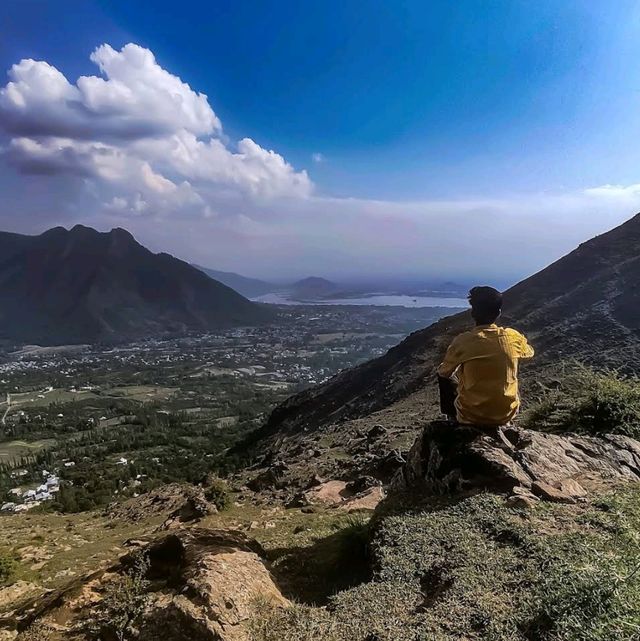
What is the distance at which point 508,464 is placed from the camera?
16.9 ft

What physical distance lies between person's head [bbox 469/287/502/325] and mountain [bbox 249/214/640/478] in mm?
9464

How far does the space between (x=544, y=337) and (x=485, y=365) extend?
19699mm

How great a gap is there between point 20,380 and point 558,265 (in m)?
141

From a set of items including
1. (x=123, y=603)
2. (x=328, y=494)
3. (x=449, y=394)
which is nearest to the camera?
(x=123, y=603)

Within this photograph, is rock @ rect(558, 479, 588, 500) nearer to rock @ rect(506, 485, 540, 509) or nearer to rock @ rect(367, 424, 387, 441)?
rock @ rect(506, 485, 540, 509)

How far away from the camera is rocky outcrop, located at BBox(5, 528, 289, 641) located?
3266 millimetres

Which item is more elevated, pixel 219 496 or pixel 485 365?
pixel 485 365

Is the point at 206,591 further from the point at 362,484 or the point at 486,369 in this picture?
the point at 362,484

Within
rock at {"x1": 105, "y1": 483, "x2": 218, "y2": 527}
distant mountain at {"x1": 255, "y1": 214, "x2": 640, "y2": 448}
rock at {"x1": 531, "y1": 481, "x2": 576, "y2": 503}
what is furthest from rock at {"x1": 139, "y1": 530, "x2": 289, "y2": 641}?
Result: distant mountain at {"x1": 255, "y1": 214, "x2": 640, "y2": 448}

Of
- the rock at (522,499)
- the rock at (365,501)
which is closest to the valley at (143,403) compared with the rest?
the rock at (365,501)

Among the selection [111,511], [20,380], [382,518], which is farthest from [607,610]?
[20,380]

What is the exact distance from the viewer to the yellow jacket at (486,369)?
5219 mm

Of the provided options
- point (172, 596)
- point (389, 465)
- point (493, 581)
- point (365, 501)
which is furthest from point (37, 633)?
point (389, 465)

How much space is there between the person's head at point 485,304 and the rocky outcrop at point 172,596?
3548 millimetres
